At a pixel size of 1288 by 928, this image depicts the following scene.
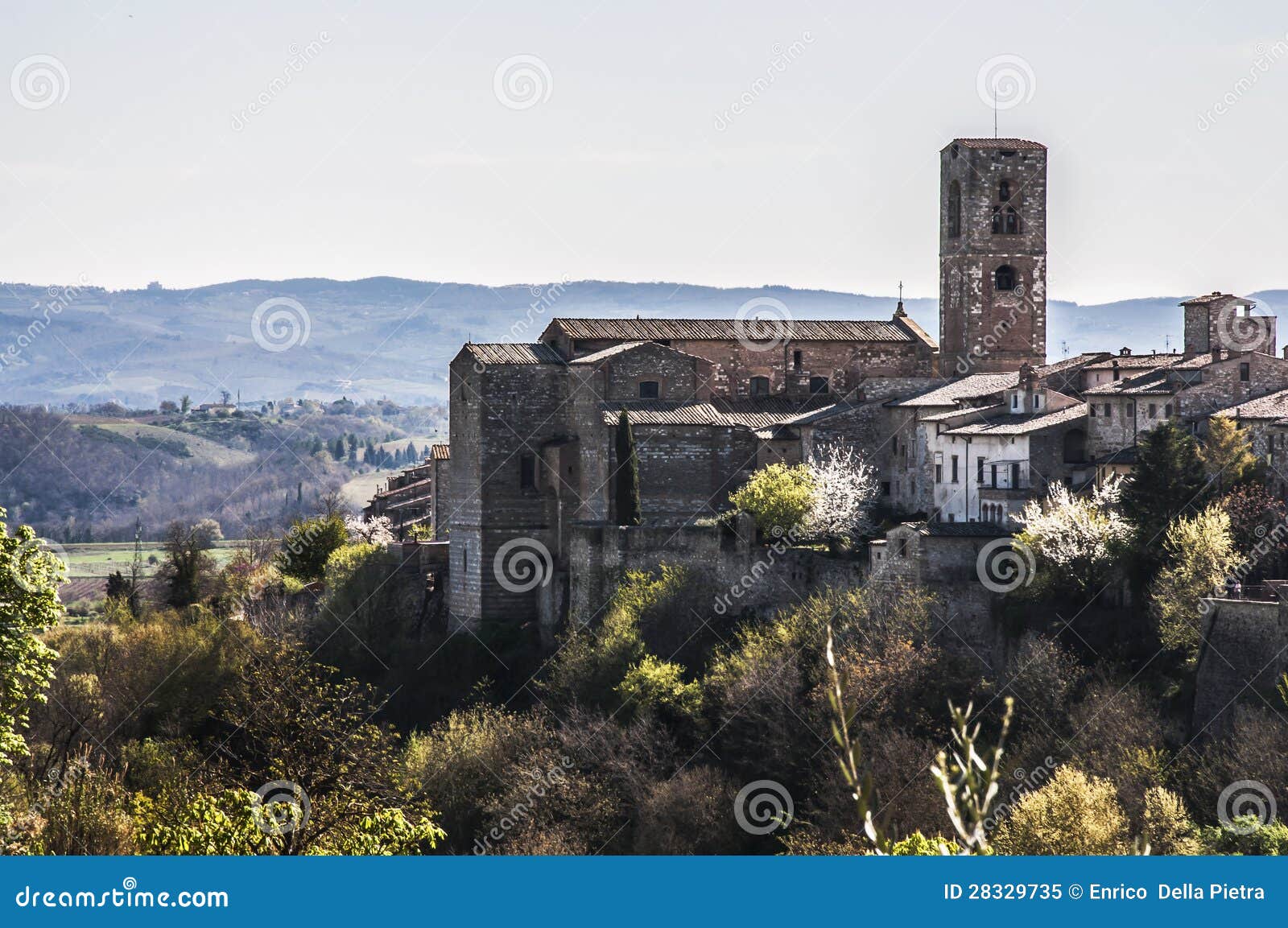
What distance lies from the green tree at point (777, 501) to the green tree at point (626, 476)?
110 inches

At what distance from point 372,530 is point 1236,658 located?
160 ft

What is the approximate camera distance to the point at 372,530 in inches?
3172

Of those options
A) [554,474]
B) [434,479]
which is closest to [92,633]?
[434,479]

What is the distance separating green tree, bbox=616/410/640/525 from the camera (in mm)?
52219

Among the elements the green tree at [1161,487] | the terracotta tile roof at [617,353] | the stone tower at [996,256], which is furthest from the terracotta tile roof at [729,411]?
the green tree at [1161,487]

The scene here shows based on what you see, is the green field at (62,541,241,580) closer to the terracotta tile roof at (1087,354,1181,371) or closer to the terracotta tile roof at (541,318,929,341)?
the terracotta tile roof at (541,318,929,341)

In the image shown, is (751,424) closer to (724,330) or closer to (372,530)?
(724,330)

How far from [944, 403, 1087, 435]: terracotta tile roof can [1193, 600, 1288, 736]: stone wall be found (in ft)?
37.3

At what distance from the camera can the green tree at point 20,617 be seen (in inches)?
971

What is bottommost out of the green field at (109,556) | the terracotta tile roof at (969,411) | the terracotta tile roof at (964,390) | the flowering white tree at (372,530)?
the green field at (109,556)

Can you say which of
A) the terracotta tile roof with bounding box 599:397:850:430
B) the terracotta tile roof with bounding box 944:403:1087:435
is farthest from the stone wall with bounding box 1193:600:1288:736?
the terracotta tile roof with bounding box 599:397:850:430

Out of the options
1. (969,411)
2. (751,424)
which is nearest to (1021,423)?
(969,411)

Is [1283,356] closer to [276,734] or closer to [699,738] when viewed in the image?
[699,738]

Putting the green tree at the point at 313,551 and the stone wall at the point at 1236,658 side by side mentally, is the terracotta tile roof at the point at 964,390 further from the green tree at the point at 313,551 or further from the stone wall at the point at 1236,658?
the green tree at the point at 313,551
